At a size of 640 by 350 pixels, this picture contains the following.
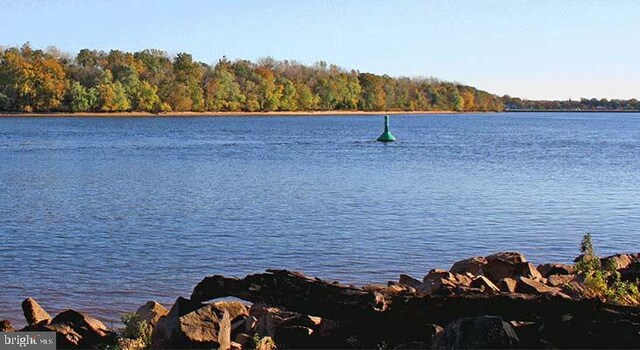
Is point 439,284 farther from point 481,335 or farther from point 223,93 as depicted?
point 223,93

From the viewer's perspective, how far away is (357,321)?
8.31 meters

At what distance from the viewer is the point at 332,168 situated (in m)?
41.4

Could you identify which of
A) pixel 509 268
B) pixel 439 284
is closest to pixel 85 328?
pixel 439 284

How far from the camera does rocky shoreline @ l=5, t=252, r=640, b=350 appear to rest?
24.0ft

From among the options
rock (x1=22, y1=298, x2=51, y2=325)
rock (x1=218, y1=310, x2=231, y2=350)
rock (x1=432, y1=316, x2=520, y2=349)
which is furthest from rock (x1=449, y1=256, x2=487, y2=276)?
rock (x1=22, y1=298, x2=51, y2=325)

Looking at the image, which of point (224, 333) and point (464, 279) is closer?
point (224, 333)

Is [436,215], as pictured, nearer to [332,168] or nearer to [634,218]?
[634,218]

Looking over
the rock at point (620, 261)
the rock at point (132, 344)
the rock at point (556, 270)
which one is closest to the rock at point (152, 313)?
the rock at point (132, 344)

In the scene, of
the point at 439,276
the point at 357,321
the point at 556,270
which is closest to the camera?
the point at 357,321

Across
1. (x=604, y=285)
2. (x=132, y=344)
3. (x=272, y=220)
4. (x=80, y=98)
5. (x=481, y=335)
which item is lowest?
(x=272, y=220)

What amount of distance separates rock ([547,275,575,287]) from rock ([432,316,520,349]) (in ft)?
12.7

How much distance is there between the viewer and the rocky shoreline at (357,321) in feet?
24.0

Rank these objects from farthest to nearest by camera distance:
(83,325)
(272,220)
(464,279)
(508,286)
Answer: (272,220)
(464,279)
(508,286)
(83,325)

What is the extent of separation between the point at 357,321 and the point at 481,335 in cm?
166
